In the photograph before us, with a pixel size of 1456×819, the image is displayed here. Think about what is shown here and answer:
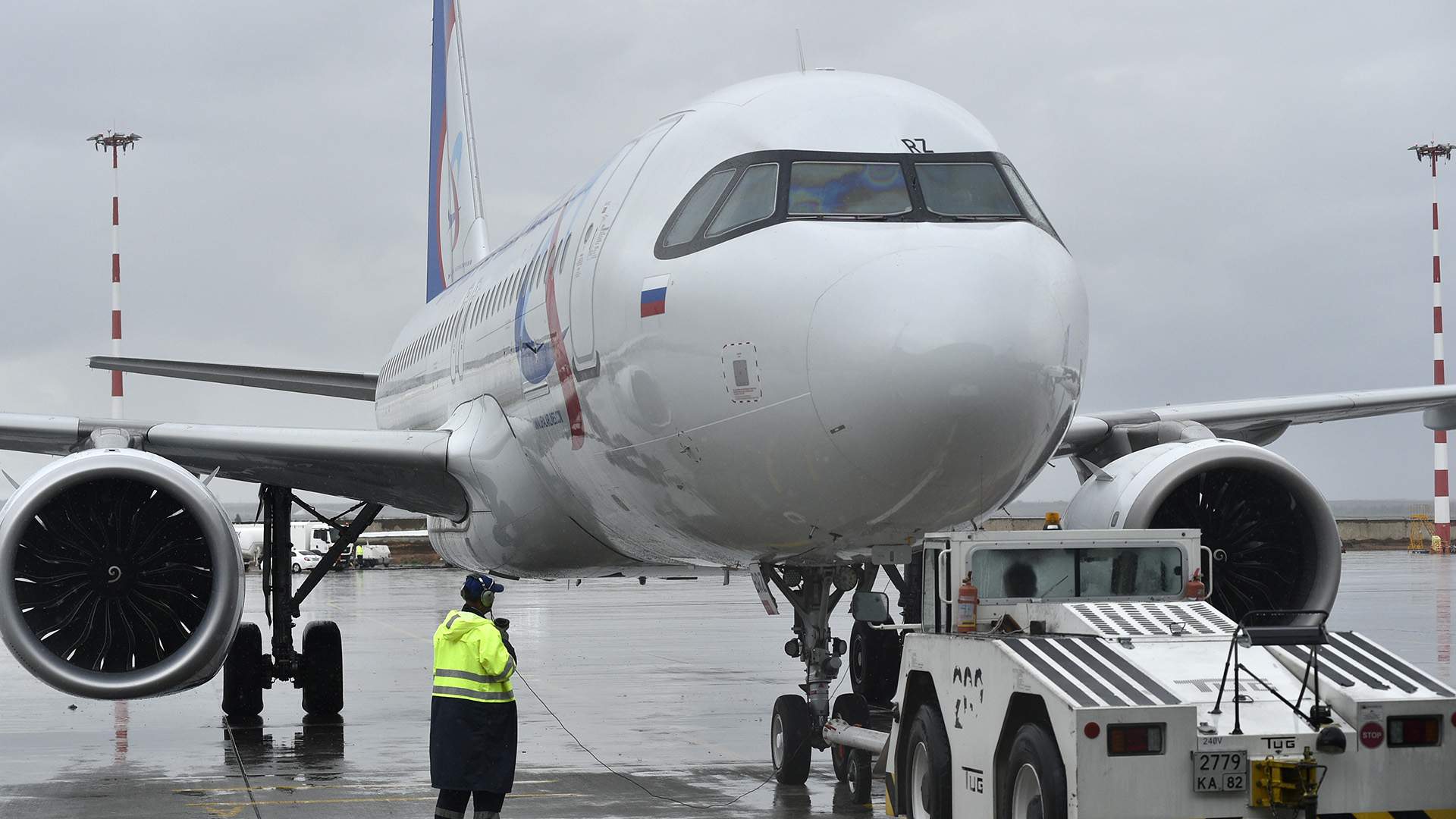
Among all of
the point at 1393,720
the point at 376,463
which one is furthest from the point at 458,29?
the point at 1393,720

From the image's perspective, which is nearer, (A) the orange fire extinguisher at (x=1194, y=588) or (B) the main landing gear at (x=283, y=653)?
(A) the orange fire extinguisher at (x=1194, y=588)

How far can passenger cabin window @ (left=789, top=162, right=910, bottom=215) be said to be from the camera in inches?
306

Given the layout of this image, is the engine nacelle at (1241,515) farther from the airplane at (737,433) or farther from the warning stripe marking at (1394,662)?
the warning stripe marking at (1394,662)

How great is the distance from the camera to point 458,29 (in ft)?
74.7

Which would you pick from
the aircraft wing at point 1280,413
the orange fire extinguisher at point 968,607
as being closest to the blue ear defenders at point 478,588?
the orange fire extinguisher at point 968,607

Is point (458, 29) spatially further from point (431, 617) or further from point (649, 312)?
point (649, 312)

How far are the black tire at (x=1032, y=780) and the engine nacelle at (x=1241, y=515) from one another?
3.72m

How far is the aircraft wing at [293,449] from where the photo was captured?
1166 cm

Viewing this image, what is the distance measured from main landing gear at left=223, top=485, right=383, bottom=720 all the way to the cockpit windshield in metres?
6.97

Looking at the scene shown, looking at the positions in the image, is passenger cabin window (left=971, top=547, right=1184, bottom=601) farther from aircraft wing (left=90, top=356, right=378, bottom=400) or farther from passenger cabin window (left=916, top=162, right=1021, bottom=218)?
aircraft wing (left=90, top=356, right=378, bottom=400)

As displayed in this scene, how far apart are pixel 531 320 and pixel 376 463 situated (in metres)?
1.92

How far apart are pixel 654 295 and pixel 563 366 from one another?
168cm

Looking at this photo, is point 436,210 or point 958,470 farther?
point 436,210

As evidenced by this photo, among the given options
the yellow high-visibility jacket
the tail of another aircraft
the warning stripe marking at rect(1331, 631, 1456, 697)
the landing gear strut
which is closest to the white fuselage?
the landing gear strut
